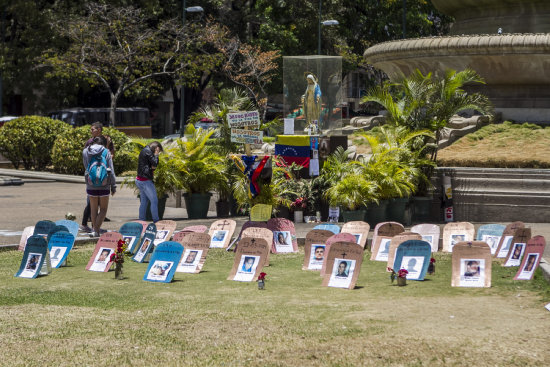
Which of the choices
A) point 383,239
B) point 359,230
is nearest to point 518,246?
point 383,239

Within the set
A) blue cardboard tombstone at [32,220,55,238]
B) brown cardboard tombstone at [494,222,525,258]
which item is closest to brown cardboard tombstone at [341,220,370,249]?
brown cardboard tombstone at [494,222,525,258]

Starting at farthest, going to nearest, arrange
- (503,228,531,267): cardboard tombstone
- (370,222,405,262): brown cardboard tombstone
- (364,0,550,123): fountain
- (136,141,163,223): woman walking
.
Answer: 1. (364,0,550,123): fountain
2. (136,141,163,223): woman walking
3. (370,222,405,262): brown cardboard tombstone
4. (503,228,531,267): cardboard tombstone

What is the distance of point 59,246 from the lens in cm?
1105

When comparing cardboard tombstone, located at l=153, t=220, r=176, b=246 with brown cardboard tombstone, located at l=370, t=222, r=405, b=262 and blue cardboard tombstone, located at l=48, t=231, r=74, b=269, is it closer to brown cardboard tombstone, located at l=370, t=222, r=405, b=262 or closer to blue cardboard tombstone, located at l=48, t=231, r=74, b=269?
blue cardboard tombstone, located at l=48, t=231, r=74, b=269

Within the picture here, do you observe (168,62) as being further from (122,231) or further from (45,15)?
(122,231)

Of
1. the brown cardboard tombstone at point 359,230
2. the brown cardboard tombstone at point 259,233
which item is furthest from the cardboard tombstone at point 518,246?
the brown cardboard tombstone at point 259,233

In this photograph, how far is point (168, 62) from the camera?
4322 centimetres

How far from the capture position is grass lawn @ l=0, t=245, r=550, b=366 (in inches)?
252

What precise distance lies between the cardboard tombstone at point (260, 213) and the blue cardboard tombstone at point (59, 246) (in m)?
2.62

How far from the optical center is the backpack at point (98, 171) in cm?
1373

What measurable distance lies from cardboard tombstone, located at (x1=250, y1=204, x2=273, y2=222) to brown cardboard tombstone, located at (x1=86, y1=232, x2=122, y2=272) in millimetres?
2250

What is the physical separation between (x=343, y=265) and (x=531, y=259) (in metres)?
2.04

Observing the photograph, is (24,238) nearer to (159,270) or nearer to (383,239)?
(159,270)

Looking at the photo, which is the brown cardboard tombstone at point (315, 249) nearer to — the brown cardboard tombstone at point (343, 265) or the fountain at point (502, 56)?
the brown cardboard tombstone at point (343, 265)
